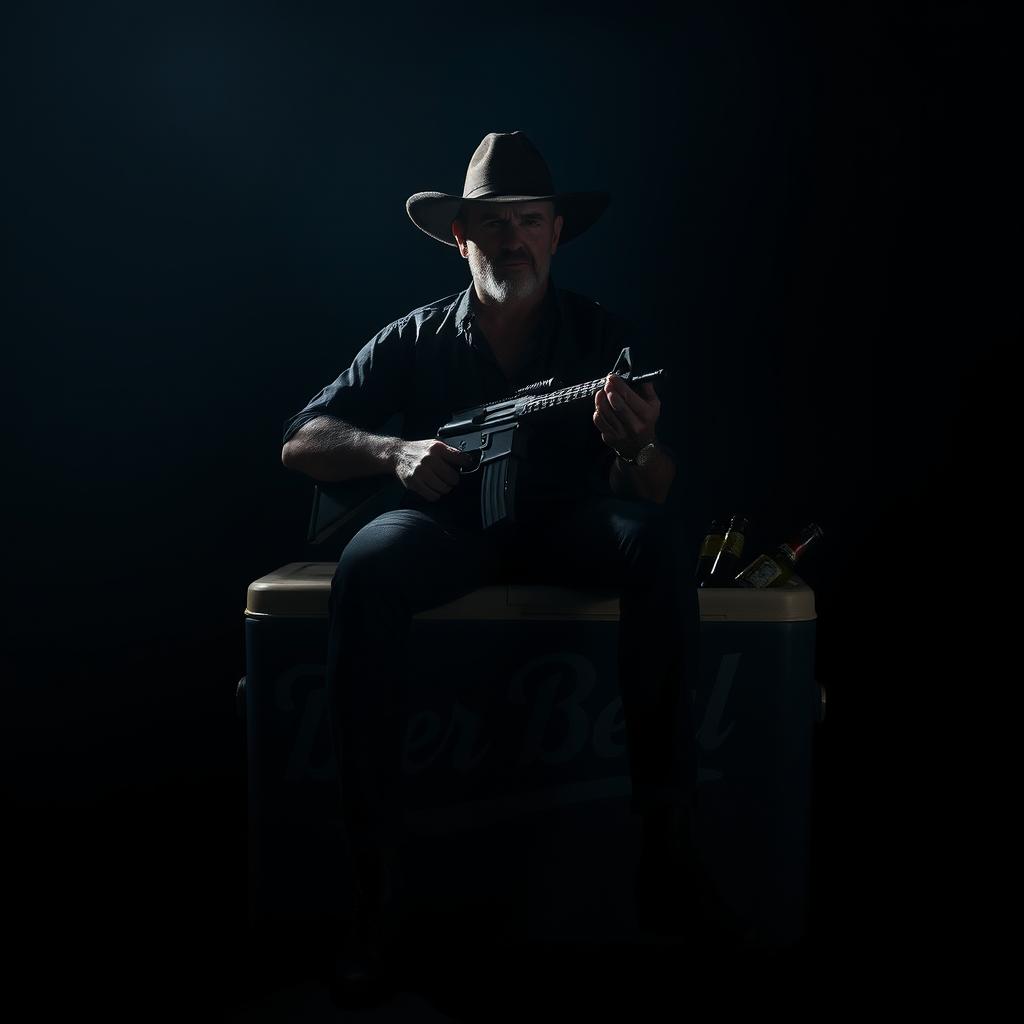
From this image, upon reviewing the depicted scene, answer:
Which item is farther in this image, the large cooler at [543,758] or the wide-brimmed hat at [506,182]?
the wide-brimmed hat at [506,182]

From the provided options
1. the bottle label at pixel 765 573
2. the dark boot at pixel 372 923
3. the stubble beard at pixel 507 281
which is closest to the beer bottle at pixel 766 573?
the bottle label at pixel 765 573

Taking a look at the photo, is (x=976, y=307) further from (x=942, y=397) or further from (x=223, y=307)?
(x=223, y=307)

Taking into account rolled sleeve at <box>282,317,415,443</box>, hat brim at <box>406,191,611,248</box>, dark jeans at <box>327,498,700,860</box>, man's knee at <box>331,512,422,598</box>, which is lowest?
dark jeans at <box>327,498,700,860</box>

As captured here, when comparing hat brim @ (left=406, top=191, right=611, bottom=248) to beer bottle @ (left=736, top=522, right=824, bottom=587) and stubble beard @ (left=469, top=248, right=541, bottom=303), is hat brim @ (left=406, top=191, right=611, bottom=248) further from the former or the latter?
beer bottle @ (left=736, top=522, right=824, bottom=587)

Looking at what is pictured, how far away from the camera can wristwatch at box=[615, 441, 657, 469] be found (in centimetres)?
154

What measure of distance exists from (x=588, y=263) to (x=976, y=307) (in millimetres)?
802

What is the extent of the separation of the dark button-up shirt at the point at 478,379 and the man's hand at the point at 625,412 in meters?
0.15

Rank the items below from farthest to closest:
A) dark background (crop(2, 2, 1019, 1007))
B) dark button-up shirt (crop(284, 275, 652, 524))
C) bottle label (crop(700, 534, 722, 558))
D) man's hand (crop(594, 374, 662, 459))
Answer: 1. dark background (crop(2, 2, 1019, 1007))
2. bottle label (crop(700, 534, 722, 558))
3. dark button-up shirt (crop(284, 275, 652, 524))
4. man's hand (crop(594, 374, 662, 459))

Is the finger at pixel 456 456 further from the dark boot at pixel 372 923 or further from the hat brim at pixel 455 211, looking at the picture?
the dark boot at pixel 372 923

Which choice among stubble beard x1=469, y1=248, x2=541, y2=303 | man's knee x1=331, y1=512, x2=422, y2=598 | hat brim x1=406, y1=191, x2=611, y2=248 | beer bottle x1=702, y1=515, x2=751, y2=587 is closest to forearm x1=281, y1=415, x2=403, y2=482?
man's knee x1=331, y1=512, x2=422, y2=598

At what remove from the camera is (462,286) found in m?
2.13

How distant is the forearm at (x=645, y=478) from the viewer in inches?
62.1

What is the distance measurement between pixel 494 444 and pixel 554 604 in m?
0.27

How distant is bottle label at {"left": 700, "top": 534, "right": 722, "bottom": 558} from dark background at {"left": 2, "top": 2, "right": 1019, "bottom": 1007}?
355 millimetres
